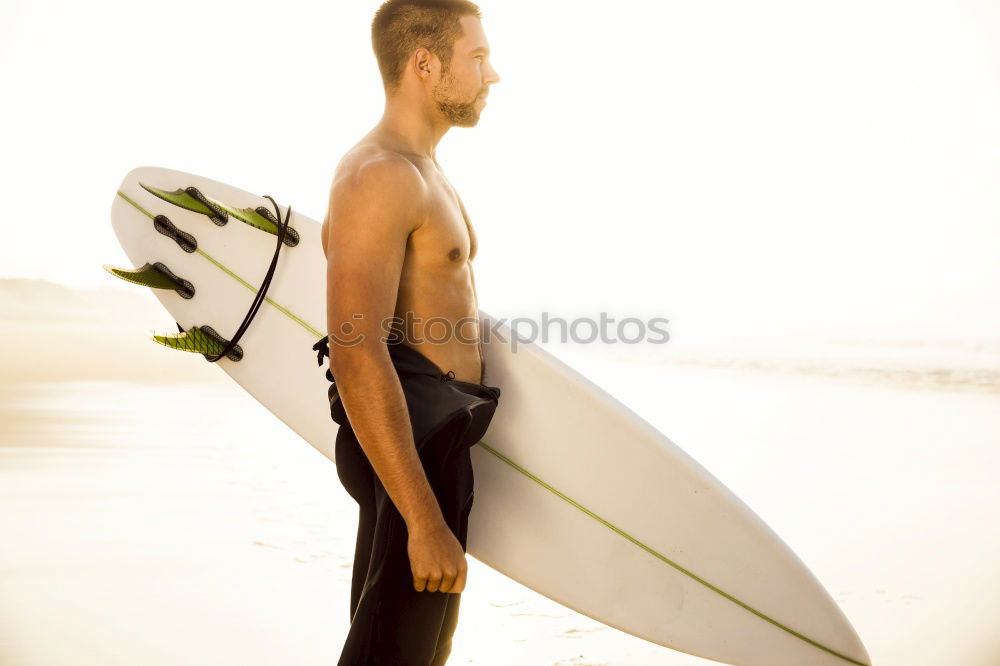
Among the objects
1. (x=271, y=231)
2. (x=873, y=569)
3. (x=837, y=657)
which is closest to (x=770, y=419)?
(x=873, y=569)

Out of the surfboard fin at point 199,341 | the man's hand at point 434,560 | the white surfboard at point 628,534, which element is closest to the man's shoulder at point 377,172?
the man's hand at point 434,560

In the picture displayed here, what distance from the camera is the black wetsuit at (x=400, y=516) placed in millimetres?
1211

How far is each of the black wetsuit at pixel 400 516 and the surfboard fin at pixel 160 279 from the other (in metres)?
1.09

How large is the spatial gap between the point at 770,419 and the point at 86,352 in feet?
Answer: 28.8

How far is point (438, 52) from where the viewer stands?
1.39 meters

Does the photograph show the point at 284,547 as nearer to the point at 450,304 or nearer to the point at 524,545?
the point at 524,545

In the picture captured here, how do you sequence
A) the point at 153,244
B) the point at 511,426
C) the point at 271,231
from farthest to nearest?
the point at 153,244
the point at 271,231
the point at 511,426

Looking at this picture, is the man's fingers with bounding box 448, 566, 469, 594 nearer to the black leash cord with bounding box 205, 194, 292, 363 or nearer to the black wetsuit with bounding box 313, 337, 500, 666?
the black wetsuit with bounding box 313, 337, 500, 666

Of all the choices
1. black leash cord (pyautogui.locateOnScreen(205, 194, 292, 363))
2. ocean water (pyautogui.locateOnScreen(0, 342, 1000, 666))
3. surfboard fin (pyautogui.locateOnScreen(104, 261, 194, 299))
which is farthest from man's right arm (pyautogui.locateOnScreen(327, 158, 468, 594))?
ocean water (pyautogui.locateOnScreen(0, 342, 1000, 666))

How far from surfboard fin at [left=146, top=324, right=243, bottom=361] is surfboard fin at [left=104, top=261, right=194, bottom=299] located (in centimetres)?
12

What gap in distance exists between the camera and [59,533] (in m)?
3.46

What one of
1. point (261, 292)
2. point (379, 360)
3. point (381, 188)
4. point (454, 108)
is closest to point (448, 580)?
point (379, 360)

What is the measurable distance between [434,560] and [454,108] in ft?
2.59

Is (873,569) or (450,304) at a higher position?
(450,304)
